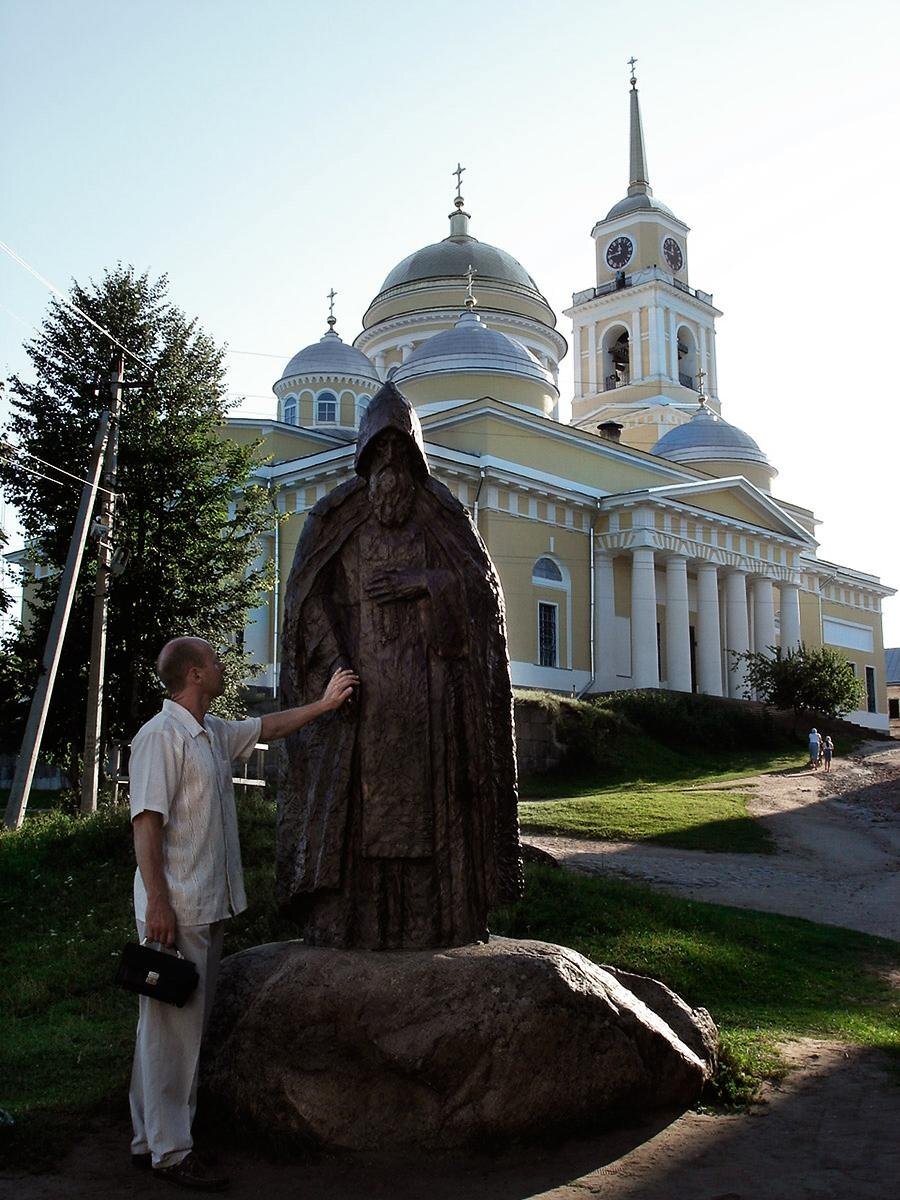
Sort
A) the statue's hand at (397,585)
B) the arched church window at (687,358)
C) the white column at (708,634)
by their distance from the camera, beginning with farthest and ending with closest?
the arched church window at (687,358) < the white column at (708,634) < the statue's hand at (397,585)

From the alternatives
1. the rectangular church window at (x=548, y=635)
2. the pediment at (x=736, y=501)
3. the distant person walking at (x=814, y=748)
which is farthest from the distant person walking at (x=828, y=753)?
the pediment at (x=736, y=501)

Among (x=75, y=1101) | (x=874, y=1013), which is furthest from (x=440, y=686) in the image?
(x=874, y=1013)

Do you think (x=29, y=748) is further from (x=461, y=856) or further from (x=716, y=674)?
(x=716, y=674)

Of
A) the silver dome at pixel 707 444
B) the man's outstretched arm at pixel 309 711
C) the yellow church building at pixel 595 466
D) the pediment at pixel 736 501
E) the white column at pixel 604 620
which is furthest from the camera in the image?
the silver dome at pixel 707 444

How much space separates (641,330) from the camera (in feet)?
159

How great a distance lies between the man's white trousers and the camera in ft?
13.0

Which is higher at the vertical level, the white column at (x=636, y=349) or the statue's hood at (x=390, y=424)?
the white column at (x=636, y=349)

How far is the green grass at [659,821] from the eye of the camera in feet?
52.4

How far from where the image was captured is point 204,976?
4145mm

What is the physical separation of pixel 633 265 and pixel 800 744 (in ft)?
89.9

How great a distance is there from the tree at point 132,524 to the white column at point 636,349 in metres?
32.6

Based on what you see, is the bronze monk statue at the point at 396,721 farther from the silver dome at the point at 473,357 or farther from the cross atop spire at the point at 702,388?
the cross atop spire at the point at 702,388

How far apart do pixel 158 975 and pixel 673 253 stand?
165 ft

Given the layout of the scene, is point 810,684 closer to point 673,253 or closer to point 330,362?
point 330,362
